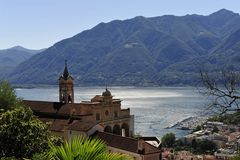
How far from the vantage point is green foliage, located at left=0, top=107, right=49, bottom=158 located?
776 inches

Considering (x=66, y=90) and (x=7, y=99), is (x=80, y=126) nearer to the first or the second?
(x=7, y=99)

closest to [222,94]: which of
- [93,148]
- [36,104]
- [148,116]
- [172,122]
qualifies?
[93,148]

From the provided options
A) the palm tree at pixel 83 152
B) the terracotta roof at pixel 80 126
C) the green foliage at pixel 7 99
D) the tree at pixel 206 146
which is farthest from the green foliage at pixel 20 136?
the tree at pixel 206 146

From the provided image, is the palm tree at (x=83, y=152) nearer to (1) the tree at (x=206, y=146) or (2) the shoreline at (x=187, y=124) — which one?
(1) the tree at (x=206, y=146)

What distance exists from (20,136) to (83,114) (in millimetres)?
27613

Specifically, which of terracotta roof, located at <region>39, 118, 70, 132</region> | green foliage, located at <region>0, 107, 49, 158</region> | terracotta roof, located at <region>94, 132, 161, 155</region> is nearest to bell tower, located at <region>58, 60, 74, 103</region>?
terracotta roof, located at <region>39, 118, 70, 132</region>

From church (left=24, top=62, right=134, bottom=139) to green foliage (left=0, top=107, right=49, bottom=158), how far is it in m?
20.3

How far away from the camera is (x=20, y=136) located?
20.7 meters

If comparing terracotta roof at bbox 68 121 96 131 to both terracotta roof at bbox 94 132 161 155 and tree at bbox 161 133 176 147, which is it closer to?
terracotta roof at bbox 94 132 161 155

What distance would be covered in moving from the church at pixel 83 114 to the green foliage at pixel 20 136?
2031 cm

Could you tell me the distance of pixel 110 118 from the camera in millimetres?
51000

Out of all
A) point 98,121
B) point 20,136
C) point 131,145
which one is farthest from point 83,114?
point 20,136

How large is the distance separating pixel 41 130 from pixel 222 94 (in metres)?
16.0

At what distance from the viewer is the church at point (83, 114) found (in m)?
45.7
